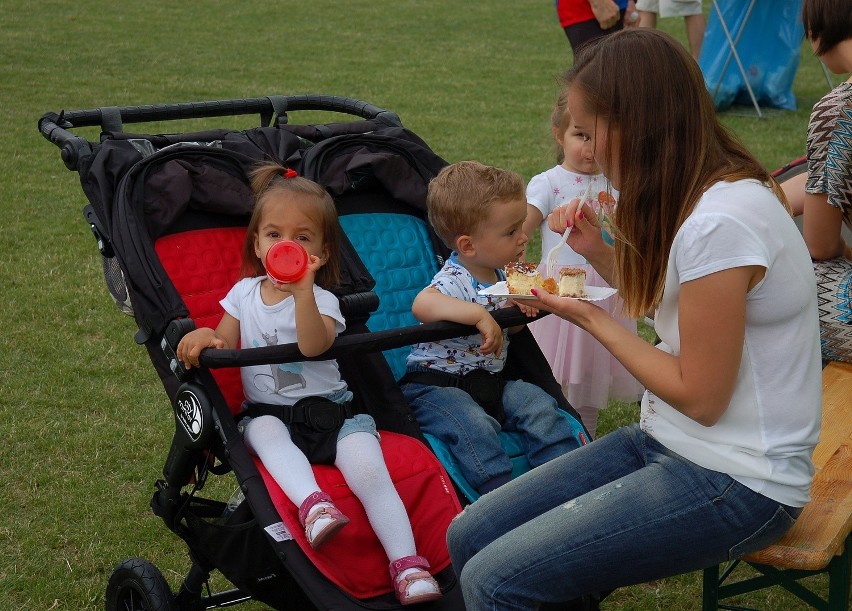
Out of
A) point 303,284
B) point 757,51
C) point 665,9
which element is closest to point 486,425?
point 303,284

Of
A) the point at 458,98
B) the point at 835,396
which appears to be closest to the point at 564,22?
the point at 458,98

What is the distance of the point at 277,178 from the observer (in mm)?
3037

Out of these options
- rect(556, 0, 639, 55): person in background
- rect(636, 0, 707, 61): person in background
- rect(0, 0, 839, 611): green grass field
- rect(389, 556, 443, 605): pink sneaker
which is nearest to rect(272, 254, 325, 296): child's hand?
rect(389, 556, 443, 605): pink sneaker

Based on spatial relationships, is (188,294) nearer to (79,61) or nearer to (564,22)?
(564,22)

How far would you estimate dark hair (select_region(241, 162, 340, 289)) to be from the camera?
2.92 metres

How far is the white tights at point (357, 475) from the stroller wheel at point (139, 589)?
48 cm

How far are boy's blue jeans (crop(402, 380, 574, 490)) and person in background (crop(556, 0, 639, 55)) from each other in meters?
4.39

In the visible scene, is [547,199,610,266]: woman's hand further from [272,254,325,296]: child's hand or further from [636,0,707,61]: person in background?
[636,0,707,61]: person in background

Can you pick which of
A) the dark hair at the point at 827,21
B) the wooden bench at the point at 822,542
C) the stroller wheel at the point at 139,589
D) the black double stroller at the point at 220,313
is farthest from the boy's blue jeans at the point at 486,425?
the dark hair at the point at 827,21

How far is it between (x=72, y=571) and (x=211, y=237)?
116cm

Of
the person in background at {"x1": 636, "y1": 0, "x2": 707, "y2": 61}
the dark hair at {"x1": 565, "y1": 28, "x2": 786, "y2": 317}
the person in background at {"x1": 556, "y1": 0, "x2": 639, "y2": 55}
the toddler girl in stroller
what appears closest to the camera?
the dark hair at {"x1": 565, "y1": 28, "x2": 786, "y2": 317}

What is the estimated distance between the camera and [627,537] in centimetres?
217

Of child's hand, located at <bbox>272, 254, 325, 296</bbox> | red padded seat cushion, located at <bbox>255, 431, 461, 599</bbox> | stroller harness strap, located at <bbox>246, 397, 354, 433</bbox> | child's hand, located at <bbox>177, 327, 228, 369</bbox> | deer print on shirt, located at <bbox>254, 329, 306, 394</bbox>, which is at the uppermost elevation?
child's hand, located at <bbox>272, 254, 325, 296</bbox>

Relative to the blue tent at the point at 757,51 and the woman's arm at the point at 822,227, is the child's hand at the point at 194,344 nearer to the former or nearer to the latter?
the woman's arm at the point at 822,227
